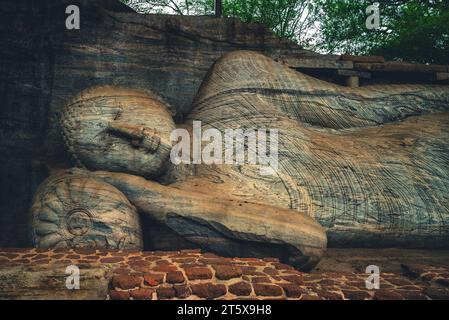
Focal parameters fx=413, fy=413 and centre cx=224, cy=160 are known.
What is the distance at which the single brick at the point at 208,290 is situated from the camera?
10.7 feet

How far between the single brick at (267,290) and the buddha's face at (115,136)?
185 centimetres

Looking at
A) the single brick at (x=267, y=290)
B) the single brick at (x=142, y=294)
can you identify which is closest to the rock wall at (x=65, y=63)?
the single brick at (x=142, y=294)

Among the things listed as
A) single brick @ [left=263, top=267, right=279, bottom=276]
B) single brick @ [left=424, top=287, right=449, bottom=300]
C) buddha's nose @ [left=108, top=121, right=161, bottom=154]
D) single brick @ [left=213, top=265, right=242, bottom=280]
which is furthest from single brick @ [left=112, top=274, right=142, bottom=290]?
single brick @ [left=424, top=287, right=449, bottom=300]

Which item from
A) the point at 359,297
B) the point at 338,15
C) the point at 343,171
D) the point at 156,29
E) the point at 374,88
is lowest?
the point at 359,297

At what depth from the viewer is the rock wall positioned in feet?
18.0

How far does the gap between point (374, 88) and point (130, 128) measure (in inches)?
143

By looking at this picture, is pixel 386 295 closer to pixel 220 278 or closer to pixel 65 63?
pixel 220 278

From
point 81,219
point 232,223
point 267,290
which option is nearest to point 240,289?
point 267,290

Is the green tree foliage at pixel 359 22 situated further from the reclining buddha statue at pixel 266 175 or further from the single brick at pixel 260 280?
the single brick at pixel 260 280

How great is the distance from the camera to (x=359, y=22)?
1102 cm

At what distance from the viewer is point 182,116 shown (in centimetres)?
583
